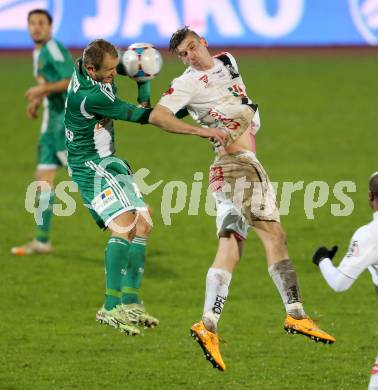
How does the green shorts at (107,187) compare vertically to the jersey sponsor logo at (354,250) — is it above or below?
above

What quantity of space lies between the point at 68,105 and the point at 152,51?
3.05 feet

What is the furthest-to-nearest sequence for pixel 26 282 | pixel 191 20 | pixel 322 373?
pixel 191 20, pixel 26 282, pixel 322 373

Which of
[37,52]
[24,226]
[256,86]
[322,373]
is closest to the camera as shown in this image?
[322,373]

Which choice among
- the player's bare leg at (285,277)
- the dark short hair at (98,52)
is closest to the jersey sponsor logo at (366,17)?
the player's bare leg at (285,277)

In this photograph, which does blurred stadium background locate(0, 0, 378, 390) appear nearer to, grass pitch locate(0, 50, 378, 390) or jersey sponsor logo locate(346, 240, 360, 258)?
grass pitch locate(0, 50, 378, 390)

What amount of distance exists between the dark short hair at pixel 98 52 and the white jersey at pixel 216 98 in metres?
0.59

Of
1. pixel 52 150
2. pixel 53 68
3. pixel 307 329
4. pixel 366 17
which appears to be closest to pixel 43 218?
pixel 52 150

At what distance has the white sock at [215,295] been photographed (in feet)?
31.2

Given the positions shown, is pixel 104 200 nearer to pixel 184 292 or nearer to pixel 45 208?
pixel 184 292

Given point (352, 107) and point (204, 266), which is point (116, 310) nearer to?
point (204, 266)

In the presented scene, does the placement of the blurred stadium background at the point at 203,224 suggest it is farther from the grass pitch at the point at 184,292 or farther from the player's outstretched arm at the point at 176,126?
the player's outstretched arm at the point at 176,126

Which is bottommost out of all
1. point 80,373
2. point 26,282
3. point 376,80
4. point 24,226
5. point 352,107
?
point 80,373

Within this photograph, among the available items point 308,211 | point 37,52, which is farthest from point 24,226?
point 308,211

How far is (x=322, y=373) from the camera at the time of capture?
1057 cm
